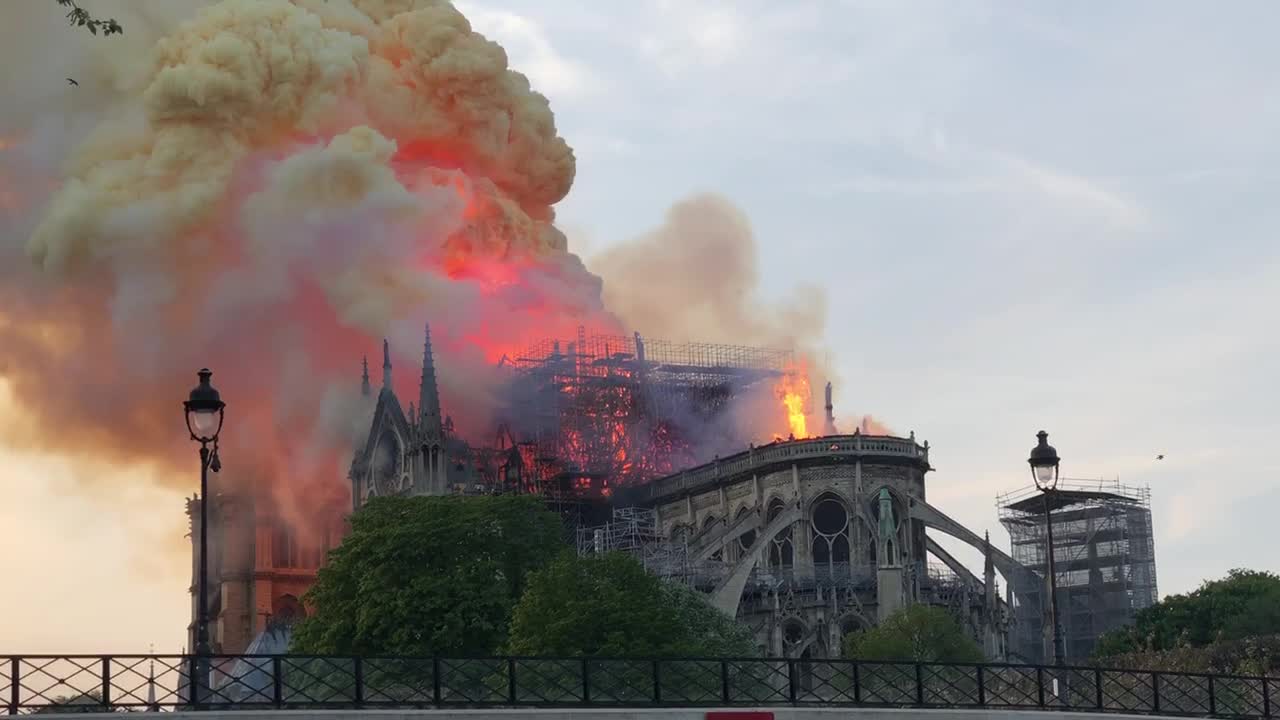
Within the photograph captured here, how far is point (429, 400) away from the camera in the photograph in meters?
108

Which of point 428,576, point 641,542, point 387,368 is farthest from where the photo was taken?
point 387,368

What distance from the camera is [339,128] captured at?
4505 inches

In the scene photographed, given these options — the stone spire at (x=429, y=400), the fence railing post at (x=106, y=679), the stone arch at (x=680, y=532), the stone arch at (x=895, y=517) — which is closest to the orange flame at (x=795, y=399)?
the stone arch at (x=680, y=532)

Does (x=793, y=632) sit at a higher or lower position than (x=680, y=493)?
lower

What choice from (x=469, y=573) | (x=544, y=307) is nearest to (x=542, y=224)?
(x=544, y=307)

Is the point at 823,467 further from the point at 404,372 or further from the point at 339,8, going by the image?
the point at 339,8

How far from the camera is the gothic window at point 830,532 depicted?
103 m

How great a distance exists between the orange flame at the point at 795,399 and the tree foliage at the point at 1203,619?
797 inches

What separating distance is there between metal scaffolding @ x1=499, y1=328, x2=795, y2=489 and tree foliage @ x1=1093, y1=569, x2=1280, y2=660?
73.1ft

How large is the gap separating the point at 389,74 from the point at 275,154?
239 inches

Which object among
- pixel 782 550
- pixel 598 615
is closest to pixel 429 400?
pixel 782 550

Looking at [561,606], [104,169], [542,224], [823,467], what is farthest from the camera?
[542,224]

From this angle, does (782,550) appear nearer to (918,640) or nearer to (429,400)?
(429,400)

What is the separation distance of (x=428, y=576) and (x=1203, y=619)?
35.6m
